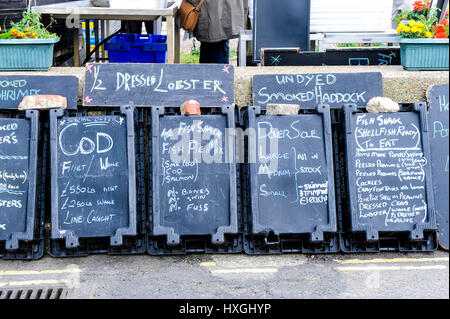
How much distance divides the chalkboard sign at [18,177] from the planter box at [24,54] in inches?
36.6

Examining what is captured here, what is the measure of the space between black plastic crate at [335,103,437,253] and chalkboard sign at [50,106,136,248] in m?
1.81

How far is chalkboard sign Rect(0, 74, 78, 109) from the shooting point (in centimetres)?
529

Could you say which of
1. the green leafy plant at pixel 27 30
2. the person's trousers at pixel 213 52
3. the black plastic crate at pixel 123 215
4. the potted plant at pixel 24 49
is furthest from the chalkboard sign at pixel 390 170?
the green leafy plant at pixel 27 30

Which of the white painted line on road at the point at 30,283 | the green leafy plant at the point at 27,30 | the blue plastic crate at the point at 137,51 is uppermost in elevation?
the blue plastic crate at the point at 137,51

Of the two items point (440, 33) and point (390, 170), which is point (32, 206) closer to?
point (390, 170)

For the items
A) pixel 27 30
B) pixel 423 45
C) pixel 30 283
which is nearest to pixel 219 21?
pixel 27 30

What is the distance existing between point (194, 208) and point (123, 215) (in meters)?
0.59

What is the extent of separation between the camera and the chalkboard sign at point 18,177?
4.84 meters

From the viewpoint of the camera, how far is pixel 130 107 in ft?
16.4

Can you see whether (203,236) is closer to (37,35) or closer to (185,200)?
(185,200)

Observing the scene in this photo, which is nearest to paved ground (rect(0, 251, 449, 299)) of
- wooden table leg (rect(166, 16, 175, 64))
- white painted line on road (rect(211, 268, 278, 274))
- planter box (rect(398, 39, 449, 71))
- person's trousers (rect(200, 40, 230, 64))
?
white painted line on road (rect(211, 268, 278, 274))

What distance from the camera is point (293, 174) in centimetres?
498

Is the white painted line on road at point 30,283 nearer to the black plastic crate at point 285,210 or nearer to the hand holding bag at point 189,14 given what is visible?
the black plastic crate at point 285,210
